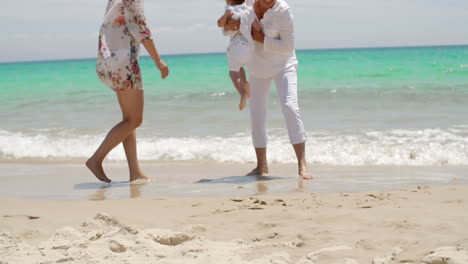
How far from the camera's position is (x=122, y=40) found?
166 inches

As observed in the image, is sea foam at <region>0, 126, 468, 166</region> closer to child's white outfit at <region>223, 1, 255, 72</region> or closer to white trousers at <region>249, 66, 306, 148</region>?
white trousers at <region>249, 66, 306, 148</region>

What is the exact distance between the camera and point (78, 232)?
9.30 ft

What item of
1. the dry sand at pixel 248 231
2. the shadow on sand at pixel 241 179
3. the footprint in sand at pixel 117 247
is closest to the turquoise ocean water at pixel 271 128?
Answer: the shadow on sand at pixel 241 179

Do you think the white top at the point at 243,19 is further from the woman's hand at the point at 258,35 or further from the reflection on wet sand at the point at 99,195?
the reflection on wet sand at the point at 99,195

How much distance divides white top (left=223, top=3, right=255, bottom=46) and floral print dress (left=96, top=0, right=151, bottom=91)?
62cm

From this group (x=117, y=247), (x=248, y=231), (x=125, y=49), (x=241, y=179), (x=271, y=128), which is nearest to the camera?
(x=117, y=247)

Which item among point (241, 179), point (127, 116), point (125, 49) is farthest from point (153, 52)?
point (241, 179)

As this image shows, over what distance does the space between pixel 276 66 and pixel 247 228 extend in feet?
6.31

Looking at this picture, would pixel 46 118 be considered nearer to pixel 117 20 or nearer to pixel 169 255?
pixel 117 20

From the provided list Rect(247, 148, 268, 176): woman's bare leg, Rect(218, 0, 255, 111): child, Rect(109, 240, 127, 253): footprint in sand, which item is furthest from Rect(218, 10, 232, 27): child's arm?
Rect(109, 240, 127, 253): footprint in sand

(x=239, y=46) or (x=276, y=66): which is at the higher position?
(x=239, y=46)

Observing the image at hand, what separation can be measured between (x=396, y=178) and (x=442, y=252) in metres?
2.27

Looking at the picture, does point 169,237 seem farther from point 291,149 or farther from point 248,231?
point 291,149

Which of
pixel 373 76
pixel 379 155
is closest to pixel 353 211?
pixel 379 155
